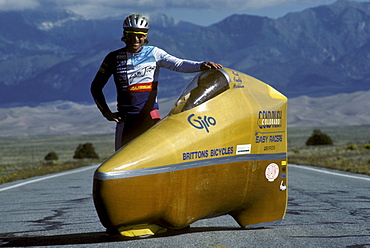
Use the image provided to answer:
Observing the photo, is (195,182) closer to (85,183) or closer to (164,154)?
(164,154)

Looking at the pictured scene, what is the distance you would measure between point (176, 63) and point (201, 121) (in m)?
0.87

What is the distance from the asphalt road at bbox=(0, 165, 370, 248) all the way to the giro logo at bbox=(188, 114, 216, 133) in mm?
1014

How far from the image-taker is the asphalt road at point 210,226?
596 centimetres

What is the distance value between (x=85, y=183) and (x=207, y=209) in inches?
368

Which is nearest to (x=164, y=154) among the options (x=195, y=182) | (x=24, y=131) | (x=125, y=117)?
(x=195, y=182)

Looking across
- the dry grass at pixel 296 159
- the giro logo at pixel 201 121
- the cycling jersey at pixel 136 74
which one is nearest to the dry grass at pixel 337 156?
the dry grass at pixel 296 159

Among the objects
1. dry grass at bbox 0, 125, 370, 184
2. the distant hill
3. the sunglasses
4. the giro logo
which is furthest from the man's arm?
the distant hill

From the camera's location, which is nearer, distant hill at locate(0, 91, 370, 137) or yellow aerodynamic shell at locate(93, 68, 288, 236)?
yellow aerodynamic shell at locate(93, 68, 288, 236)

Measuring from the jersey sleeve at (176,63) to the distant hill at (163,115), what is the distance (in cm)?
13378

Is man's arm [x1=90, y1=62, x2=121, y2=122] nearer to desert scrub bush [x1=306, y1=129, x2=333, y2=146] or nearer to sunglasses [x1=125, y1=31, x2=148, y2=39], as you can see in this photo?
sunglasses [x1=125, y1=31, x2=148, y2=39]

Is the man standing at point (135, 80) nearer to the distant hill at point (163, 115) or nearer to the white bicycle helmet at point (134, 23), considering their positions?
the white bicycle helmet at point (134, 23)

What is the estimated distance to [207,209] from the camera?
5887 mm

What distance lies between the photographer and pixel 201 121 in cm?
582

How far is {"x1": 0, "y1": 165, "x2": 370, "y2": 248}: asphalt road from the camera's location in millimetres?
5957
